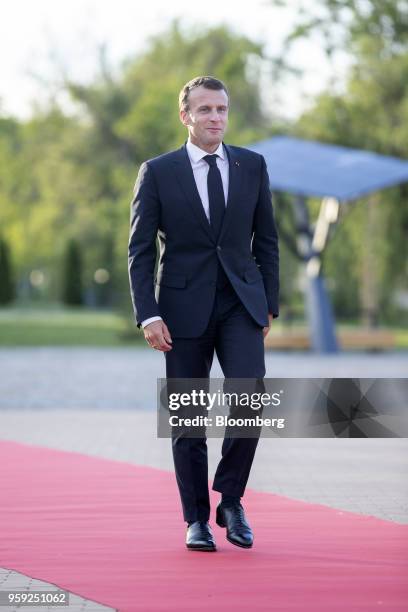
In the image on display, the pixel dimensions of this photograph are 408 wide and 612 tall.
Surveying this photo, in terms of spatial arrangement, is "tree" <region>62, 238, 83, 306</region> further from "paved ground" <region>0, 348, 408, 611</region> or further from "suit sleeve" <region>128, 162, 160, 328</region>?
"suit sleeve" <region>128, 162, 160, 328</region>

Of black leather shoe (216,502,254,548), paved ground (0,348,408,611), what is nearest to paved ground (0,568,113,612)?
paved ground (0,348,408,611)

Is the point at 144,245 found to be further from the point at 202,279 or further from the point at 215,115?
the point at 215,115

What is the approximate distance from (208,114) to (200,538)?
1890 mm

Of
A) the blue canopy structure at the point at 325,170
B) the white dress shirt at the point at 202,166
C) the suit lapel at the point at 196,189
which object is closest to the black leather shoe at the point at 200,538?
the suit lapel at the point at 196,189

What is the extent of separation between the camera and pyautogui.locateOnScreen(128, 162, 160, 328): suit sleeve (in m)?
6.63

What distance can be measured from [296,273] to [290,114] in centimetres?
1263

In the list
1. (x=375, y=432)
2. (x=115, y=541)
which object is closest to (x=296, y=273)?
(x=375, y=432)

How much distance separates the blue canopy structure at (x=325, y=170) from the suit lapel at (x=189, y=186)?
21.7m

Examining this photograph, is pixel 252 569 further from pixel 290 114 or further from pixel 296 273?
pixel 290 114

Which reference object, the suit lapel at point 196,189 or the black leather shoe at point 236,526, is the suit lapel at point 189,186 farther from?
the black leather shoe at point 236,526

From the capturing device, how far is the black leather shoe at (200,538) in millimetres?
6641

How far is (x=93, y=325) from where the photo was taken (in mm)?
44750

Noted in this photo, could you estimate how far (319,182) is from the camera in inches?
1149

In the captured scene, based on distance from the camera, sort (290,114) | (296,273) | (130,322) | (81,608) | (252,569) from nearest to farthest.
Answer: (81,608)
(252,569)
(130,322)
(296,273)
(290,114)
